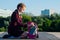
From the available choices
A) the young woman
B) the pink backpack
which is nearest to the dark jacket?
the young woman

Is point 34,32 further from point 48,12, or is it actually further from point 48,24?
point 48,12

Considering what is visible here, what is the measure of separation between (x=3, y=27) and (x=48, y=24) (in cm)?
388

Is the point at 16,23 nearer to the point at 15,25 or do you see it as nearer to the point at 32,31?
the point at 15,25

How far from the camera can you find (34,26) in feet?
13.0

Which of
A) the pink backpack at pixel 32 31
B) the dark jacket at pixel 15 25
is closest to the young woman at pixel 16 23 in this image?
the dark jacket at pixel 15 25

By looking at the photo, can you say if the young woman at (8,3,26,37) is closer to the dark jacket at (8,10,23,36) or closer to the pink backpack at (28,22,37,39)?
the dark jacket at (8,10,23,36)

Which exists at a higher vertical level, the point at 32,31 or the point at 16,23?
the point at 16,23

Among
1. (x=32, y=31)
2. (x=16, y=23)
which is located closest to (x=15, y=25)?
(x=16, y=23)

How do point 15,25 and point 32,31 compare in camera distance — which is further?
point 15,25

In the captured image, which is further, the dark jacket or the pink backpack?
the dark jacket

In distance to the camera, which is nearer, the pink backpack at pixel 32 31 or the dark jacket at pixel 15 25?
the pink backpack at pixel 32 31

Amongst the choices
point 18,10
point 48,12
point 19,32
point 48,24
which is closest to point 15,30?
point 19,32

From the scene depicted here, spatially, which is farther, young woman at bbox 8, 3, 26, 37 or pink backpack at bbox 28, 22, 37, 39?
young woman at bbox 8, 3, 26, 37

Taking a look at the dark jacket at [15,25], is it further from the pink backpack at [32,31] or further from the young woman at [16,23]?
the pink backpack at [32,31]
